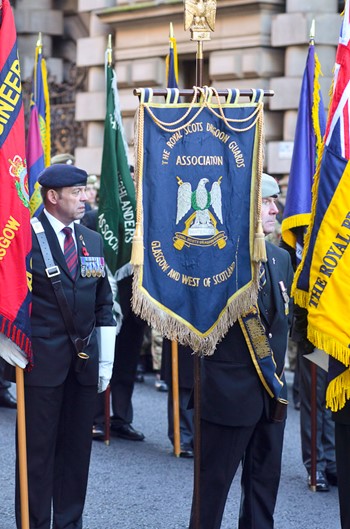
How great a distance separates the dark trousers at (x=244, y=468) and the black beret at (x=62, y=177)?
1416 mm

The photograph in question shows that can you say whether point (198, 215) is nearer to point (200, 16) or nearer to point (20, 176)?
point (200, 16)

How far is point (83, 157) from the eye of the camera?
17000mm

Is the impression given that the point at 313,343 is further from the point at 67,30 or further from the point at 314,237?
the point at 67,30

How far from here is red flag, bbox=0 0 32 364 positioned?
5.63 meters

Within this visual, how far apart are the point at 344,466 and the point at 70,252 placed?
1.79 meters

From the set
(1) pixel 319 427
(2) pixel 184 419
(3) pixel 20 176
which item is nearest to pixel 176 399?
(2) pixel 184 419

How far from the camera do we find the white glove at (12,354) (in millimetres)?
5672

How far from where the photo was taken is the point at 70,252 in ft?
19.8

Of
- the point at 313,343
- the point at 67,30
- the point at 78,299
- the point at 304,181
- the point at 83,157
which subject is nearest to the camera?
the point at 313,343

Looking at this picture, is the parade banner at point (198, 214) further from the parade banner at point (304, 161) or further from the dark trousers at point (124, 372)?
the dark trousers at point (124, 372)

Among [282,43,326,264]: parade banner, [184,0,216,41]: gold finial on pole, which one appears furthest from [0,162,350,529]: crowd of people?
[282,43,326,264]: parade banner

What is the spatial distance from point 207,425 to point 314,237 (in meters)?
1.05

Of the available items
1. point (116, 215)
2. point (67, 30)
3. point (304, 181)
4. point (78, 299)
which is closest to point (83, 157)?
point (67, 30)

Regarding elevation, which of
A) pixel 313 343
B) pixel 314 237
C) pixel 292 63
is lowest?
pixel 313 343
